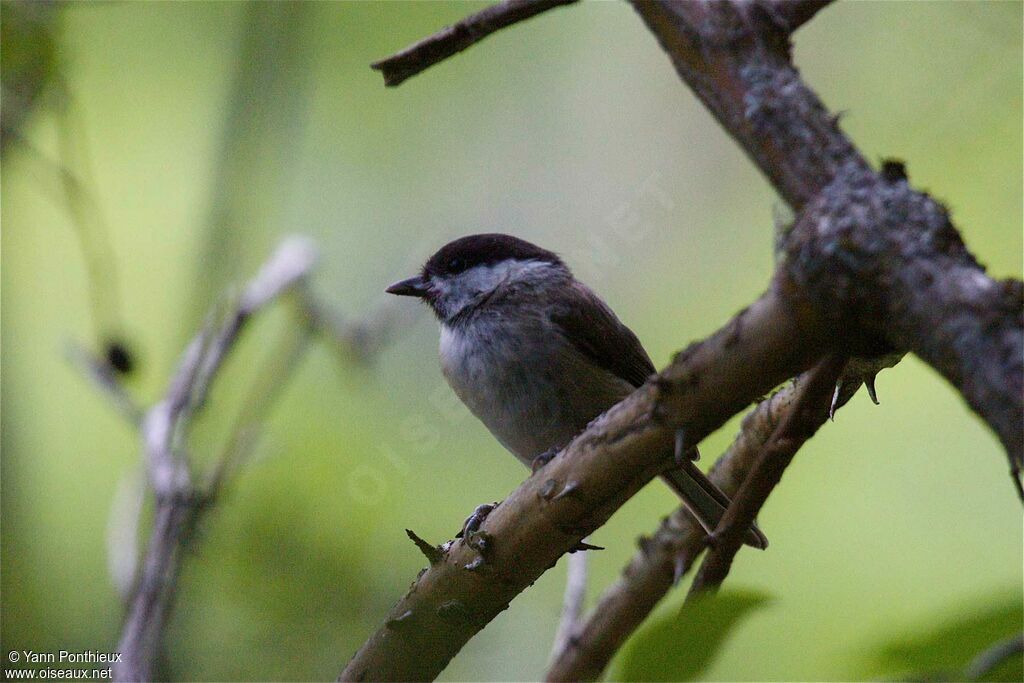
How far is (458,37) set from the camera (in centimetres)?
142

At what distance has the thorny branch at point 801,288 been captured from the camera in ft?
3.06

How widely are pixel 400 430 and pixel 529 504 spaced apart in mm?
2453

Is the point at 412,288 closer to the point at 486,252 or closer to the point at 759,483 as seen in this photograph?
the point at 486,252

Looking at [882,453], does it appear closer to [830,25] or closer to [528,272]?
[528,272]

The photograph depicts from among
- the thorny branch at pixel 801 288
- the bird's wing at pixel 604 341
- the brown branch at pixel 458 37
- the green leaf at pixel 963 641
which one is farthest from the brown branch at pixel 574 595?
the green leaf at pixel 963 641

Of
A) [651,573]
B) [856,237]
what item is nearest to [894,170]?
[856,237]

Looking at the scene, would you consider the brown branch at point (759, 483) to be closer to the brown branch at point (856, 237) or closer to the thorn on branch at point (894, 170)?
the brown branch at point (856, 237)

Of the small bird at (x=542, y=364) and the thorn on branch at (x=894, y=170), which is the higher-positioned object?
the thorn on branch at (x=894, y=170)

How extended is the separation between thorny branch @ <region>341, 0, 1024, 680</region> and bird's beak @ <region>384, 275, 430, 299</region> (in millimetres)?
1861

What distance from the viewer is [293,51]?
3.78 meters

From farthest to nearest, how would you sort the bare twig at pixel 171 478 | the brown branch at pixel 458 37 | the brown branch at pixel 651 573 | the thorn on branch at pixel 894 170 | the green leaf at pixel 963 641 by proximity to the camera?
the bare twig at pixel 171 478, the brown branch at pixel 651 573, the brown branch at pixel 458 37, the thorn on branch at pixel 894 170, the green leaf at pixel 963 641

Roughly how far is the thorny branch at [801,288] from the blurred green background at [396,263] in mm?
1613

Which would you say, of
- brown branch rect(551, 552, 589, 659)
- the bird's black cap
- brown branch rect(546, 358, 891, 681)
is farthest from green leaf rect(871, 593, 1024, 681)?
the bird's black cap

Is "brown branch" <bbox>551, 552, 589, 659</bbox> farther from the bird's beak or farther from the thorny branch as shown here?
the thorny branch
